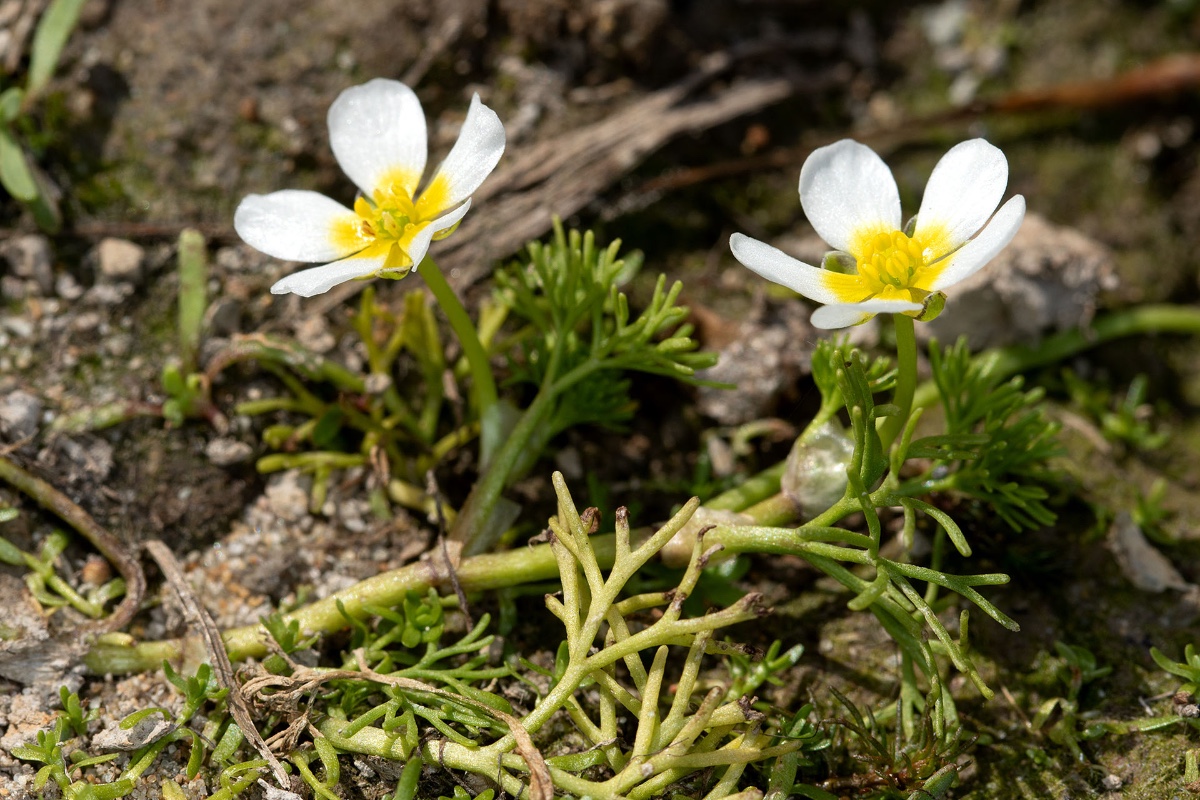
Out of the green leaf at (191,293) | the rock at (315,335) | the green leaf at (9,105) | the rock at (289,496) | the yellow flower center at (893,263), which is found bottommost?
the rock at (289,496)

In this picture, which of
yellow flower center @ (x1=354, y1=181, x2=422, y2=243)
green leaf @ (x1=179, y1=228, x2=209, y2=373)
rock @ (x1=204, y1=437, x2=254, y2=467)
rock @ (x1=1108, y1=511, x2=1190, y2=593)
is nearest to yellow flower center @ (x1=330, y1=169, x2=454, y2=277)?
yellow flower center @ (x1=354, y1=181, x2=422, y2=243)

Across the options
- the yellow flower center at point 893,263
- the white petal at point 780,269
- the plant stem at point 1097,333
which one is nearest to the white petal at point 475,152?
the white petal at point 780,269

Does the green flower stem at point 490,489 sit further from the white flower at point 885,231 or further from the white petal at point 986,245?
the white petal at point 986,245

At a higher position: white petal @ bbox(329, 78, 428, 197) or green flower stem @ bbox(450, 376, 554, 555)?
white petal @ bbox(329, 78, 428, 197)

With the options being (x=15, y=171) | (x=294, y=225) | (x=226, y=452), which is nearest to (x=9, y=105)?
(x=15, y=171)

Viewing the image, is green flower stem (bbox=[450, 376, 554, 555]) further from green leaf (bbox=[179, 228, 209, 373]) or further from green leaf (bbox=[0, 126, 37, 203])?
green leaf (bbox=[0, 126, 37, 203])
